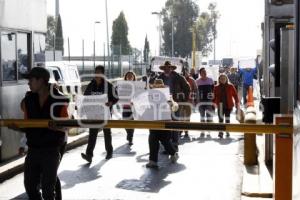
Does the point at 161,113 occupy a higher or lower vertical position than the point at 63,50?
lower

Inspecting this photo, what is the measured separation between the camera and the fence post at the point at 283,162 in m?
4.27

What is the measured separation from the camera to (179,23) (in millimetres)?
95750

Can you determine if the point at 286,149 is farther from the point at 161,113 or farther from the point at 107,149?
the point at 107,149

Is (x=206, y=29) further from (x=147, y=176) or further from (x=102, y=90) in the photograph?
(x=147, y=176)

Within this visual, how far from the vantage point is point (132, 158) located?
37.0 ft

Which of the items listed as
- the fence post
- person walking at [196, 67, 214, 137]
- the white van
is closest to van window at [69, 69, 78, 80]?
the white van

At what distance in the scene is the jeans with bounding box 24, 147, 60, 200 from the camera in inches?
227

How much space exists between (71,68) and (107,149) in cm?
1003

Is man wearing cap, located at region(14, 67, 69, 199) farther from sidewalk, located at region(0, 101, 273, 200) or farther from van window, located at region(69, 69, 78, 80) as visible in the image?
van window, located at region(69, 69, 78, 80)

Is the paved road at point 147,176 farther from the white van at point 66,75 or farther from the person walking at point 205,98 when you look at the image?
the white van at point 66,75

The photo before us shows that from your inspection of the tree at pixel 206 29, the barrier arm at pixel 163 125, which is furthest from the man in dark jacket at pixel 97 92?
the tree at pixel 206 29

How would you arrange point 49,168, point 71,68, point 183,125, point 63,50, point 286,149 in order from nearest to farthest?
point 286,149 < point 183,125 < point 49,168 < point 71,68 < point 63,50

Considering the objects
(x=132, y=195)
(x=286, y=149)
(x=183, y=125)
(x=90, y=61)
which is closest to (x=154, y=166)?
(x=132, y=195)

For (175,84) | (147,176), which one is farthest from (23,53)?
(147,176)
